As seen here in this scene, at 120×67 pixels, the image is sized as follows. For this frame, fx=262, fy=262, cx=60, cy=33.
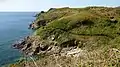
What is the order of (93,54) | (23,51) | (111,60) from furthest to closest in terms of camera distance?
(23,51), (93,54), (111,60)

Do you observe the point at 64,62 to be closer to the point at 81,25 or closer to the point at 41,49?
the point at 41,49

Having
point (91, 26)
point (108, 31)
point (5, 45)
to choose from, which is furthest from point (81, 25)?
point (5, 45)

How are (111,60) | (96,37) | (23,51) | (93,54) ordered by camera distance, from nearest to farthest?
(111,60) → (93,54) → (96,37) → (23,51)

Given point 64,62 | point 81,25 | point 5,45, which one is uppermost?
point 64,62

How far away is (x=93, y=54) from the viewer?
10.5 metres

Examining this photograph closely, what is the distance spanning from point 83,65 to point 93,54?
33.5 inches

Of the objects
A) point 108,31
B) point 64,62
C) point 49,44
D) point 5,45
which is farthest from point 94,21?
point 64,62

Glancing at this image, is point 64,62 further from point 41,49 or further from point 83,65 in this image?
point 41,49

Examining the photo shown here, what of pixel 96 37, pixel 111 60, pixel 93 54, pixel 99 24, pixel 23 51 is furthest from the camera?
pixel 99 24

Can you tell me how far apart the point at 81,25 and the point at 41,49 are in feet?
57.7

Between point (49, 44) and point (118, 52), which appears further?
point (49, 44)

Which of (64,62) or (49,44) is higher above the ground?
(64,62)

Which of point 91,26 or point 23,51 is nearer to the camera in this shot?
point 23,51

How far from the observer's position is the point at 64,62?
1098cm
